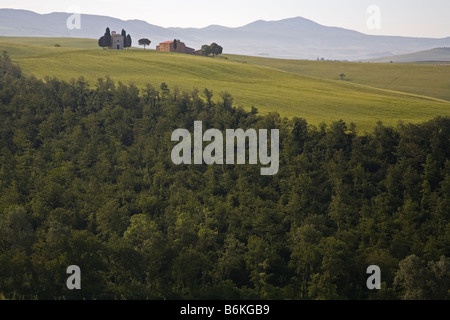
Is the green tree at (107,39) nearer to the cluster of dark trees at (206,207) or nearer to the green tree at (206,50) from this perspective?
the green tree at (206,50)

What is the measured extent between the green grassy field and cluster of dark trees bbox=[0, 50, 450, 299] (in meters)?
11.4

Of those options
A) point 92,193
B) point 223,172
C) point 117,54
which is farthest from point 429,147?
point 117,54

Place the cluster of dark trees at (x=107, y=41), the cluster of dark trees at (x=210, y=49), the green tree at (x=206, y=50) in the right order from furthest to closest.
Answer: the green tree at (x=206, y=50), the cluster of dark trees at (x=210, y=49), the cluster of dark trees at (x=107, y=41)

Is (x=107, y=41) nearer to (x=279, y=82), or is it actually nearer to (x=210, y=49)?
(x=210, y=49)

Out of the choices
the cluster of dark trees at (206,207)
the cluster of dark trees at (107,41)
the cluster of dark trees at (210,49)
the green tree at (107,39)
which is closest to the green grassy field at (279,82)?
the cluster of dark trees at (206,207)

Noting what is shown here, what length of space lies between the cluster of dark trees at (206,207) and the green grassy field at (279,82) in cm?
1140

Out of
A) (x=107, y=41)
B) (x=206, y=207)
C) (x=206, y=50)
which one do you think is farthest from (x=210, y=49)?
(x=206, y=207)

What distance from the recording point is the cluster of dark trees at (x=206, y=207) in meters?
45.0

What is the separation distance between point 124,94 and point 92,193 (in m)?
30.7

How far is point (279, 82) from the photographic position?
120938mm

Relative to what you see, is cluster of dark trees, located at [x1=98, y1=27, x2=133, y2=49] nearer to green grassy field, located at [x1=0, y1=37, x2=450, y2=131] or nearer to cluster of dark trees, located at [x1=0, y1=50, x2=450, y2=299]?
green grassy field, located at [x1=0, y1=37, x2=450, y2=131]

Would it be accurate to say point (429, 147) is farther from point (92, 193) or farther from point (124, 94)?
point (124, 94)
